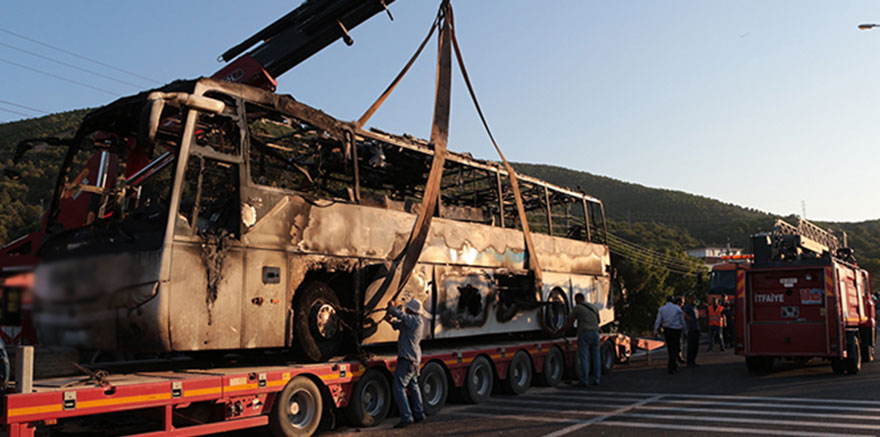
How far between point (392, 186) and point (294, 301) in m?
4.68

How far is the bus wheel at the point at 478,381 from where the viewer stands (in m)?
11.4

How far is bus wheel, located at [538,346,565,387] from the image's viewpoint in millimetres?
13680

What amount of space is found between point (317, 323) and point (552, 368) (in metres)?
6.61

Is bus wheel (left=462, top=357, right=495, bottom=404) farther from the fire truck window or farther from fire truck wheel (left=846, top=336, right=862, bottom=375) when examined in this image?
fire truck wheel (left=846, top=336, right=862, bottom=375)

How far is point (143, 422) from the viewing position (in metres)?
7.38

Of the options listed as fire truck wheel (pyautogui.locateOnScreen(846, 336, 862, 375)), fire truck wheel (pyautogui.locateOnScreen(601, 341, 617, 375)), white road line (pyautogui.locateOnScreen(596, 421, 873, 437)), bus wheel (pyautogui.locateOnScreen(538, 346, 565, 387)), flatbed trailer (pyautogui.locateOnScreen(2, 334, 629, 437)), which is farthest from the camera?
fire truck wheel (pyautogui.locateOnScreen(601, 341, 617, 375))

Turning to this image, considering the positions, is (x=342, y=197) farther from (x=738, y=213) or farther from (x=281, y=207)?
(x=738, y=213)

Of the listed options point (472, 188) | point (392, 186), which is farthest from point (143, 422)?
point (472, 188)

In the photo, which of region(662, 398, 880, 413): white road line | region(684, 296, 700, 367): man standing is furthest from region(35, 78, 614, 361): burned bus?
region(684, 296, 700, 367): man standing

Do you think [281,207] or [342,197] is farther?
[342,197]

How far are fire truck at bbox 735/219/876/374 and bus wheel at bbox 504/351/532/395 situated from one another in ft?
17.4

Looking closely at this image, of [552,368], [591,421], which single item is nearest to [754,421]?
[591,421]

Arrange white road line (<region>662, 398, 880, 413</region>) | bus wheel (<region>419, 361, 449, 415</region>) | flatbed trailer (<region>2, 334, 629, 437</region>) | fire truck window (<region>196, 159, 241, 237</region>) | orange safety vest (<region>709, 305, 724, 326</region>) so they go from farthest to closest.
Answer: orange safety vest (<region>709, 305, 724, 326</region>) < bus wheel (<region>419, 361, 449, 415</region>) < white road line (<region>662, 398, 880, 413</region>) < fire truck window (<region>196, 159, 241, 237</region>) < flatbed trailer (<region>2, 334, 629, 437</region>)

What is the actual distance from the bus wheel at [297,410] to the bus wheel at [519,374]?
4.76 metres
